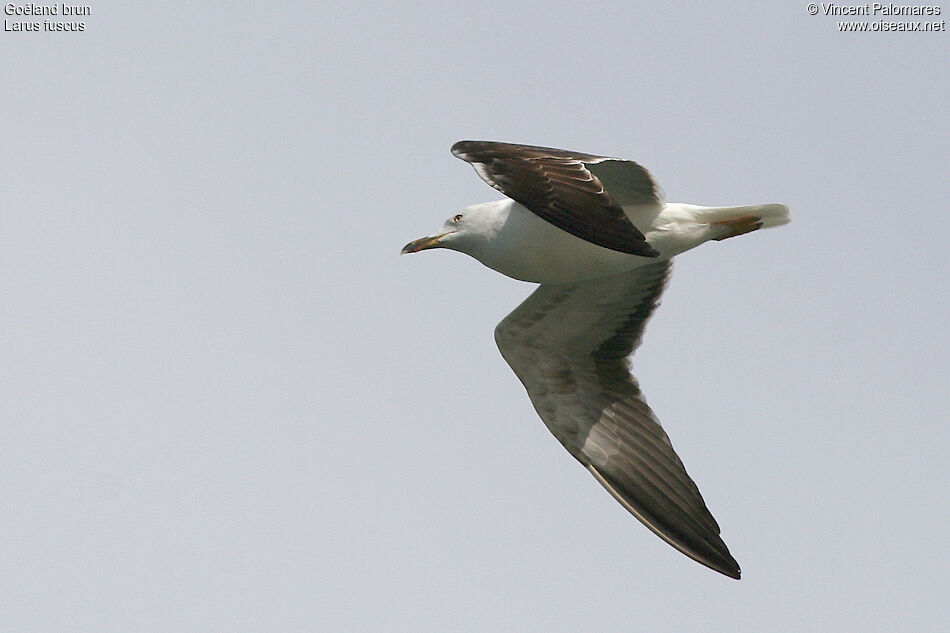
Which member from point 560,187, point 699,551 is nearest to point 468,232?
point 560,187

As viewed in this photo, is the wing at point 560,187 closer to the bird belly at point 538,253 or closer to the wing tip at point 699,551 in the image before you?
the bird belly at point 538,253

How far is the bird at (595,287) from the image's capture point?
36.2 feet

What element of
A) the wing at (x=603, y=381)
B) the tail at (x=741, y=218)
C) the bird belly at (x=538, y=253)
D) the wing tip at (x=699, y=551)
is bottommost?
the wing tip at (x=699, y=551)

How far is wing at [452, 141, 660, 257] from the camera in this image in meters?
10.7

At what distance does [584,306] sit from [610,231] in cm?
364

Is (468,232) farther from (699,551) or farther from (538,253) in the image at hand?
(699,551)

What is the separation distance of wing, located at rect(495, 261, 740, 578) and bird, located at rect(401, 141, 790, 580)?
0.01m

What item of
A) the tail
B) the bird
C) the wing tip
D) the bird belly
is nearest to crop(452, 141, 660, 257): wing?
the bird

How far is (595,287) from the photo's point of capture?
14188 mm

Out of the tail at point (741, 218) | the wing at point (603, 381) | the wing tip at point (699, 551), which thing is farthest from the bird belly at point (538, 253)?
the wing tip at point (699, 551)

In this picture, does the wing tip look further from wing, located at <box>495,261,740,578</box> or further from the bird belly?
the bird belly

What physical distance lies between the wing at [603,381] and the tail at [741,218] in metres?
1.16

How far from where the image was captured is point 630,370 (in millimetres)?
14539

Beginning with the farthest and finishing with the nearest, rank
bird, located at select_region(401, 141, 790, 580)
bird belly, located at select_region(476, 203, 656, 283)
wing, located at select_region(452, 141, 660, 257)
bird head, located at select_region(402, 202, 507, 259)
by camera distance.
Answer: 1. bird head, located at select_region(402, 202, 507, 259)
2. bird belly, located at select_region(476, 203, 656, 283)
3. bird, located at select_region(401, 141, 790, 580)
4. wing, located at select_region(452, 141, 660, 257)
